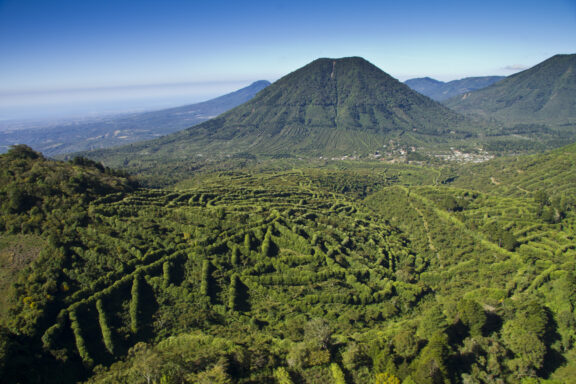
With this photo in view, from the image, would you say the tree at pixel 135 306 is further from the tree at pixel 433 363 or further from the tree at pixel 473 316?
the tree at pixel 473 316

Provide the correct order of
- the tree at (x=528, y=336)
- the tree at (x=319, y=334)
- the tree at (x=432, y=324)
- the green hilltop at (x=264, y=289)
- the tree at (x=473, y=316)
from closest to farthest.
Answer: the green hilltop at (x=264, y=289) < the tree at (x=528, y=336) < the tree at (x=319, y=334) < the tree at (x=432, y=324) < the tree at (x=473, y=316)

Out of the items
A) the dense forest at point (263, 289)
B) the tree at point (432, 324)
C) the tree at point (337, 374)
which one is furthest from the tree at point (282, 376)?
the tree at point (432, 324)

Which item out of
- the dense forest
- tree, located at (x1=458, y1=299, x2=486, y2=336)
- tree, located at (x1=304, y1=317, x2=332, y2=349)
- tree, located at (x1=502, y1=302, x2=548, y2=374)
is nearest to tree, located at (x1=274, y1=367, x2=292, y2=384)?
the dense forest

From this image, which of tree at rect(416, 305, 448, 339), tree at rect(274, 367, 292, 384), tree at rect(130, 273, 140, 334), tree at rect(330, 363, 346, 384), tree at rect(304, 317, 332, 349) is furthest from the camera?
tree at rect(416, 305, 448, 339)

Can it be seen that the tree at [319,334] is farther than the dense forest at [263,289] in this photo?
Yes

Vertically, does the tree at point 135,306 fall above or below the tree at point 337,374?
above

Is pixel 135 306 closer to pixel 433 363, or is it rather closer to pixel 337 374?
pixel 337 374

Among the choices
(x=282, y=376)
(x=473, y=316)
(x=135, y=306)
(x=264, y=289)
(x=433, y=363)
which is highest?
(x=135, y=306)

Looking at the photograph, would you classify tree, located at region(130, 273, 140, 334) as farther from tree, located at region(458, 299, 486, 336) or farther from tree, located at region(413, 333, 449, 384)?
tree, located at region(458, 299, 486, 336)

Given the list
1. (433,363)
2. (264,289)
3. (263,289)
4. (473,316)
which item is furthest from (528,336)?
(263,289)
